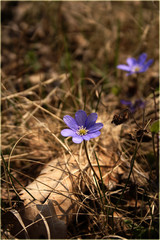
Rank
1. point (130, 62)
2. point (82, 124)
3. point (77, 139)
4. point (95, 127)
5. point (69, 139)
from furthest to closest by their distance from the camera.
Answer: point (130, 62) → point (69, 139) → point (82, 124) → point (95, 127) → point (77, 139)

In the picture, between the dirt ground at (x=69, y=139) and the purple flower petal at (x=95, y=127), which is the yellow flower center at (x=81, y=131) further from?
the dirt ground at (x=69, y=139)

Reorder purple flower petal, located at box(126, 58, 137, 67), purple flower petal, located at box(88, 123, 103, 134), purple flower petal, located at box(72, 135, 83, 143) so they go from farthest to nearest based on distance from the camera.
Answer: purple flower petal, located at box(126, 58, 137, 67), purple flower petal, located at box(88, 123, 103, 134), purple flower petal, located at box(72, 135, 83, 143)

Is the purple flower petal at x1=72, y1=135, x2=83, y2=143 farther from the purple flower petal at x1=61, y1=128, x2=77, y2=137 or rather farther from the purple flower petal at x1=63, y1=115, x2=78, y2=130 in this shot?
the purple flower petal at x1=63, y1=115, x2=78, y2=130

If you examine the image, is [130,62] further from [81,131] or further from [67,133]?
[67,133]

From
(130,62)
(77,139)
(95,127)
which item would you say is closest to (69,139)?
(95,127)

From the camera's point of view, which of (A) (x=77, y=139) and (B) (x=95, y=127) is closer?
(A) (x=77, y=139)

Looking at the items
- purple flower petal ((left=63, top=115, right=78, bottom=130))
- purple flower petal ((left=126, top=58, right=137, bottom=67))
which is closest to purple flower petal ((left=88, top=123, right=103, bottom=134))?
purple flower petal ((left=63, top=115, right=78, bottom=130))
